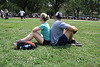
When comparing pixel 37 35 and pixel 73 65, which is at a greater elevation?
pixel 37 35

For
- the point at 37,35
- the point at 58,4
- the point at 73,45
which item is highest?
the point at 58,4

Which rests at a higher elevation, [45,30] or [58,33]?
[45,30]

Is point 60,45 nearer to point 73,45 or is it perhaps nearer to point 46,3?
point 73,45

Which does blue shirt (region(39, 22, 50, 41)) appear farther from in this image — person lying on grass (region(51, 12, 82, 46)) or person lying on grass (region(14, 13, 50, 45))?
person lying on grass (region(51, 12, 82, 46))

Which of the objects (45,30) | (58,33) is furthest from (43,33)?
(58,33)

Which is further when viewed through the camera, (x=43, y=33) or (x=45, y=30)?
(x=43, y=33)

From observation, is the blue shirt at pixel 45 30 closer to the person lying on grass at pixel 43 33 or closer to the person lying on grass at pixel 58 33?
the person lying on grass at pixel 43 33

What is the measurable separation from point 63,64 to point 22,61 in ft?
3.71

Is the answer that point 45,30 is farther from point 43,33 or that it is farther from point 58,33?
point 58,33

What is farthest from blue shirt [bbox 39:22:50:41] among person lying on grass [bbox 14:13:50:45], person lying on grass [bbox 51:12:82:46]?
person lying on grass [bbox 51:12:82:46]

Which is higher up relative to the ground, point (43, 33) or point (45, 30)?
point (45, 30)

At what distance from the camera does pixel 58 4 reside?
52469 millimetres

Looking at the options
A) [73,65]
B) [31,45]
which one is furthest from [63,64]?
[31,45]

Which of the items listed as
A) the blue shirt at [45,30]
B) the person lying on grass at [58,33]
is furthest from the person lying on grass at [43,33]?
the person lying on grass at [58,33]
